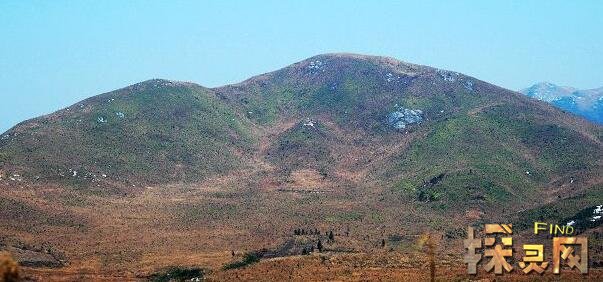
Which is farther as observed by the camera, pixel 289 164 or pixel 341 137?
pixel 341 137

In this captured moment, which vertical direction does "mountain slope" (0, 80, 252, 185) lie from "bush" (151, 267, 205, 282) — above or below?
above

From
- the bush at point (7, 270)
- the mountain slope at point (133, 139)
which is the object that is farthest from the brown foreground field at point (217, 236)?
the bush at point (7, 270)

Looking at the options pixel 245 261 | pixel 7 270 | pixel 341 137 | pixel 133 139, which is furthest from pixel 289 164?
pixel 7 270

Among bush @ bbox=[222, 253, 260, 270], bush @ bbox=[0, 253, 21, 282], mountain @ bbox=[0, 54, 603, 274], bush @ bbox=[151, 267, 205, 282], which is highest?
mountain @ bbox=[0, 54, 603, 274]

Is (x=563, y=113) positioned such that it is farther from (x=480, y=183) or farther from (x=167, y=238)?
(x=167, y=238)

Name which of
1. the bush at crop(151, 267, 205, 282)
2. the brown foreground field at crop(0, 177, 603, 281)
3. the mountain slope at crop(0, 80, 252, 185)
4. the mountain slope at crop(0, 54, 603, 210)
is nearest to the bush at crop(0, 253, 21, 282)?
the brown foreground field at crop(0, 177, 603, 281)

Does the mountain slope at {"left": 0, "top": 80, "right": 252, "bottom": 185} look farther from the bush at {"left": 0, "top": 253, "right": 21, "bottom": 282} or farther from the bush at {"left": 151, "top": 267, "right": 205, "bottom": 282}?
the bush at {"left": 0, "top": 253, "right": 21, "bottom": 282}

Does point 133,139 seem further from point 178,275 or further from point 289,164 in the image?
point 178,275

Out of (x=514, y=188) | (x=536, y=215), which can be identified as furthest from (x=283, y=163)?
(x=536, y=215)
